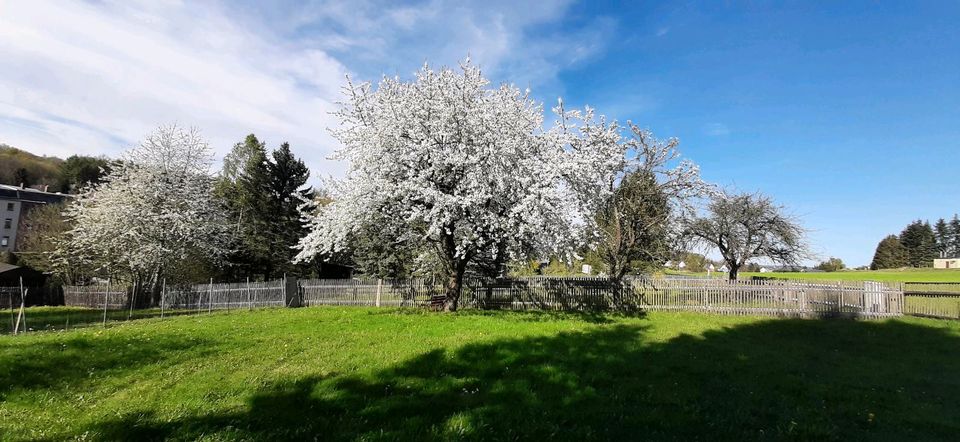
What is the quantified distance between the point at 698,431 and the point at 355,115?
15.8m

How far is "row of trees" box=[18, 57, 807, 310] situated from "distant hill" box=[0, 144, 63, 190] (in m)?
91.2

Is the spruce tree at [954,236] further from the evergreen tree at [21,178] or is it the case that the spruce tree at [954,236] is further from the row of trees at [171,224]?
the evergreen tree at [21,178]

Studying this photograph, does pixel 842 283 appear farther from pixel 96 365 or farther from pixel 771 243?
pixel 96 365

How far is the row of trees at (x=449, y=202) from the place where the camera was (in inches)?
637

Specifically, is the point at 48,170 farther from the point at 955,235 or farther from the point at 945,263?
the point at 955,235

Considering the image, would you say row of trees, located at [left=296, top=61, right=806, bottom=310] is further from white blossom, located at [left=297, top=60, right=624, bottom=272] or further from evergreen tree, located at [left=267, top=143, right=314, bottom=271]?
evergreen tree, located at [left=267, top=143, right=314, bottom=271]

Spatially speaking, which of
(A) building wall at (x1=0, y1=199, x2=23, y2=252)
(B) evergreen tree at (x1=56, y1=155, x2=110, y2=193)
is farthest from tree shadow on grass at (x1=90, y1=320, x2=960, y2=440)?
(A) building wall at (x1=0, y1=199, x2=23, y2=252)

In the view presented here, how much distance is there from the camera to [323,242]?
1702 cm

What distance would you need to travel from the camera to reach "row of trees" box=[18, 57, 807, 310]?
16188 mm

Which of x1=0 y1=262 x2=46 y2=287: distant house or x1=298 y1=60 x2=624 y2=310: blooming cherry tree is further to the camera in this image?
x1=0 y1=262 x2=46 y2=287: distant house

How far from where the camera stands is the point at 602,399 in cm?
686

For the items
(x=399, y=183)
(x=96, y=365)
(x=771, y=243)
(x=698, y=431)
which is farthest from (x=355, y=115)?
(x=771, y=243)

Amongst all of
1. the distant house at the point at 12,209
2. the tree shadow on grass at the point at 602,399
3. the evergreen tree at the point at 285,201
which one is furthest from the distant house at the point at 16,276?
the distant house at the point at 12,209

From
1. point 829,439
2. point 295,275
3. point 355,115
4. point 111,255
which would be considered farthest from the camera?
point 295,275
